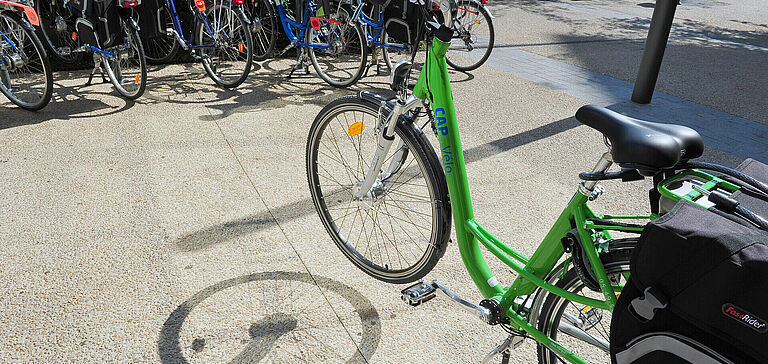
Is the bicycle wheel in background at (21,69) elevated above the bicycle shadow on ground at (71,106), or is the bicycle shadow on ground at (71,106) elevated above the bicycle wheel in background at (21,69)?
the bicycle wheel in background at (21,69)

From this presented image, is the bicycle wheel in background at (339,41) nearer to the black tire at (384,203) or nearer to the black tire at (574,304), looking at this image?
the black tire at (384,203)

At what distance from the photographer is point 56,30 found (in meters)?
5.69

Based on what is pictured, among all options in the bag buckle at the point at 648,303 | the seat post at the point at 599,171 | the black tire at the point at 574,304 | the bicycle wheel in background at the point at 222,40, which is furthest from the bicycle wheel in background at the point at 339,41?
the bag buckle at the point at 648,303

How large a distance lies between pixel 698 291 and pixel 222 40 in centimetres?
520

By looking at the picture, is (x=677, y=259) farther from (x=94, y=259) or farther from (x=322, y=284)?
(x=94, y=259)

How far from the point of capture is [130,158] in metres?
4.09

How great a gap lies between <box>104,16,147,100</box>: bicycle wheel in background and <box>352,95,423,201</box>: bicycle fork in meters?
3.16

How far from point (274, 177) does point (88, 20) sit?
2474 millimetres

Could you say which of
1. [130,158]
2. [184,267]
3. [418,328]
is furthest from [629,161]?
[130,158]

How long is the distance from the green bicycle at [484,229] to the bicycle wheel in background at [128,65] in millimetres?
2385

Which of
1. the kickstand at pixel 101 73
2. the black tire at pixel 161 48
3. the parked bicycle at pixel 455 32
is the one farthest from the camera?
the black tire at pixel 161 48

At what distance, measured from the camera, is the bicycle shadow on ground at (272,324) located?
93.6 inches

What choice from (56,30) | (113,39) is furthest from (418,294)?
(56,30)

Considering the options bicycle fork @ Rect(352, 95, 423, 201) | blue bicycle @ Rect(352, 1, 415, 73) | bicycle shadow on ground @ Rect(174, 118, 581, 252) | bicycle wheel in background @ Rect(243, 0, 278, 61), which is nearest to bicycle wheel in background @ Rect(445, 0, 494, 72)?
blue bicycle @ Rect(352, 1, 415, 73)
